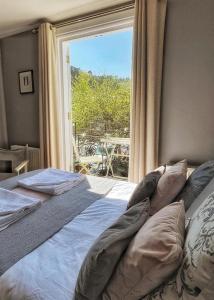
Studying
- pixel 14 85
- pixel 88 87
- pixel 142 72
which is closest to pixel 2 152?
pixel 14 85

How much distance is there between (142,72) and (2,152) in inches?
92.3

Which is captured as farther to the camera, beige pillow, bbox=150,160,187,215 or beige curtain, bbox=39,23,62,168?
beige curtain, bbox=39,23,62,168

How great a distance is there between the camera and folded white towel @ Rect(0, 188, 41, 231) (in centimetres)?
143

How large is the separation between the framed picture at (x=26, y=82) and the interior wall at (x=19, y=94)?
61mm

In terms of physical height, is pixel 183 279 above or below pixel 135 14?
below

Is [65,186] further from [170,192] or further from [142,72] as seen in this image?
[142,72]

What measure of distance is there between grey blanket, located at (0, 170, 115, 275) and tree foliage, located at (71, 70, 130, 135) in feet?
4.41

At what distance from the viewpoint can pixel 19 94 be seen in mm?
3578

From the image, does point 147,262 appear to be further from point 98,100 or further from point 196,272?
point 98,100

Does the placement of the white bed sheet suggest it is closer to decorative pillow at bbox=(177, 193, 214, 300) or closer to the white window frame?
decorative pillow at bbox=(177, 193, 214, 300)

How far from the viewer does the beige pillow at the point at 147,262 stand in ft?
2.37

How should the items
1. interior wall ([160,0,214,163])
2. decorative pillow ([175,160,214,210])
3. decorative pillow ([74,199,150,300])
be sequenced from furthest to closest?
interior wall ([160,0,214,163])
decorative pillow ([175,160,214,210])
decorative pillow ([74,199,150,300])

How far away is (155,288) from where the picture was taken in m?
0.76

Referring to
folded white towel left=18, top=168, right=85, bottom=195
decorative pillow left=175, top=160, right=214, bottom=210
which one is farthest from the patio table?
decorative pillow left=175, top=160, right=214, bottom=210
